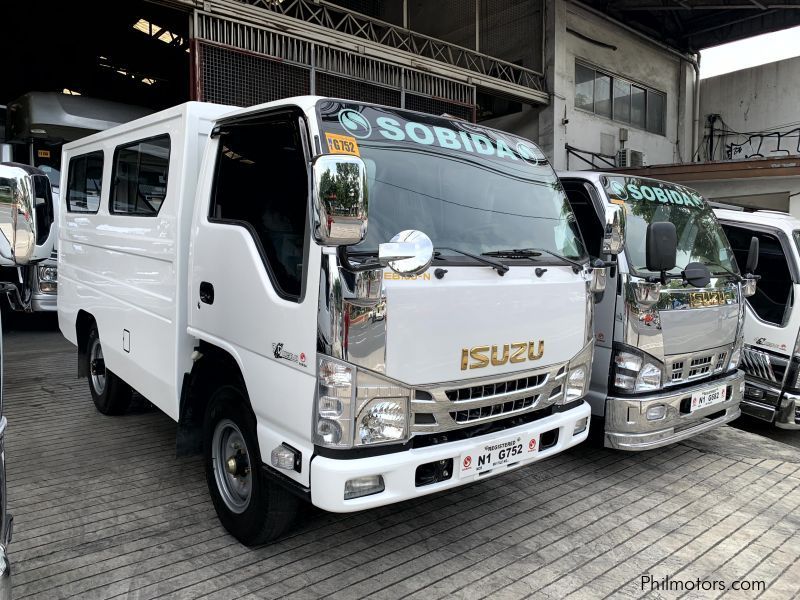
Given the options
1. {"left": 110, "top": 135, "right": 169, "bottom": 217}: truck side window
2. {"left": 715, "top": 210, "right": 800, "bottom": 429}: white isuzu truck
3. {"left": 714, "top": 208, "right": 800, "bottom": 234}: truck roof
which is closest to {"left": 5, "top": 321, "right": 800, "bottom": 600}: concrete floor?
{"left": 715, "top": 210, "right": 800, "bottom": 429}: white isuzu truck

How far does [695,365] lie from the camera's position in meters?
4.13

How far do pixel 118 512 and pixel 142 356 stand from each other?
97cm

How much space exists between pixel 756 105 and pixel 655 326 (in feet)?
49.8

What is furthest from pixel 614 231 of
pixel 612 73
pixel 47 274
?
pixel 612 73

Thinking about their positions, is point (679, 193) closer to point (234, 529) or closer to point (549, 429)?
point (549, 429)

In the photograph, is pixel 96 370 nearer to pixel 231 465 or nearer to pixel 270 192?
pixel 231 465

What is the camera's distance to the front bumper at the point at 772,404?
15.9 ft

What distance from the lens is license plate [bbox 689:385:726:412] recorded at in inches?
161

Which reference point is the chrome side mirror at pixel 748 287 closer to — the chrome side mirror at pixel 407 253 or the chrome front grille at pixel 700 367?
the chrome front grille at pixel 700 367

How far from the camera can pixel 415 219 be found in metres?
2.74

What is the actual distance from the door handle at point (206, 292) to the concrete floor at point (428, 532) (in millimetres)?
1214

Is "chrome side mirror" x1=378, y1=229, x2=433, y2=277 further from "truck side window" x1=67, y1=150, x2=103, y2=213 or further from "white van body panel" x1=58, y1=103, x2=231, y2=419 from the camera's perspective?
"truck side window" x1=67, y1=150, x2=103, y2=213

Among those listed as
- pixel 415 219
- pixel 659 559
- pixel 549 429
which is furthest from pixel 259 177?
pixel 659 559

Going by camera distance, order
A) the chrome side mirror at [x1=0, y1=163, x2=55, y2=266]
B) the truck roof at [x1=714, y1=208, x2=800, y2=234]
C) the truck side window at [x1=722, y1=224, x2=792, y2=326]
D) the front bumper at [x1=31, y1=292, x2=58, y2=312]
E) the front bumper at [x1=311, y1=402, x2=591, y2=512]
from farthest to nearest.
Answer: the front bumper at [x1=31, y1=292, x2=58, y2=312]
the truck roof at [x1=714, y1=208, x2=800, y2=234]
the truck side window at [x1=722, y1=224, x2=792, y2=326]
the front bumper at [x1=311, y1=402, x2=591, y2=512]
the chrome side mirror at [x1=0, y1=163, x2=55, y2=266]
